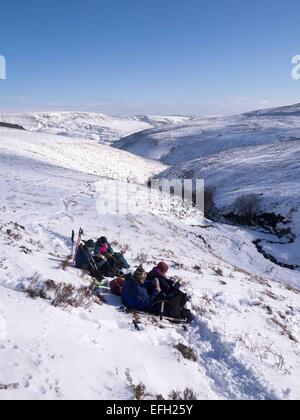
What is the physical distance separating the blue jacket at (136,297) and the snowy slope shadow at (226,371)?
1412 mm

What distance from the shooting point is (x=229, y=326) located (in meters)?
10.3

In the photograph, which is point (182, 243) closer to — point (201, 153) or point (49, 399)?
point (49, 399)

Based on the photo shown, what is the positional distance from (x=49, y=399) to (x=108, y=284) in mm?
6272

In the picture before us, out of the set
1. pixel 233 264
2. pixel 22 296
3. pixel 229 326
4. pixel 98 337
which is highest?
pixel 22 296

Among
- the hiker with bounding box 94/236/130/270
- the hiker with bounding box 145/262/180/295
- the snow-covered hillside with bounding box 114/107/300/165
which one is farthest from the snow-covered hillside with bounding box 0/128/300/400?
the snow-covered hillside with bounding box 114/107/300/165

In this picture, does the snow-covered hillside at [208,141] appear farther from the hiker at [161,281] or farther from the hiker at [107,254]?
the hiker at [161,281]

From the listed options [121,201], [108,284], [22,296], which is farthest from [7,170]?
[22,296]

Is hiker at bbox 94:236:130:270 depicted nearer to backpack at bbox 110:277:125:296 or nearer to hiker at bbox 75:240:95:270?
hiker at bbox 75:240:95:270

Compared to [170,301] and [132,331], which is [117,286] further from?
[132,331]

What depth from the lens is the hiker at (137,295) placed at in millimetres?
10180

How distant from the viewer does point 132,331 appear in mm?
8773

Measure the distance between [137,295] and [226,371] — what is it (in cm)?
302

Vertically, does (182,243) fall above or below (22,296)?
below

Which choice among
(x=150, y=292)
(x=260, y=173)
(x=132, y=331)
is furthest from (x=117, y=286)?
(x=260, y=173)
